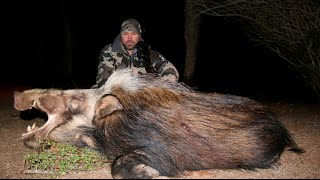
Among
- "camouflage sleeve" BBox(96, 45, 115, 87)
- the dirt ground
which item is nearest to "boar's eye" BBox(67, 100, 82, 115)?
the dirt ground

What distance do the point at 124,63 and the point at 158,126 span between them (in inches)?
88.0

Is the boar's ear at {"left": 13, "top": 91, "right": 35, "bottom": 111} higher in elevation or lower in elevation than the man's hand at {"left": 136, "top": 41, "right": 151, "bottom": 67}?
lower

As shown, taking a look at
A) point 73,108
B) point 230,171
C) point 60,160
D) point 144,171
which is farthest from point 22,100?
point 230,171

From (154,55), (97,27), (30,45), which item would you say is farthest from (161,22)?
(154,55)

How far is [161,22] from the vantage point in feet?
101

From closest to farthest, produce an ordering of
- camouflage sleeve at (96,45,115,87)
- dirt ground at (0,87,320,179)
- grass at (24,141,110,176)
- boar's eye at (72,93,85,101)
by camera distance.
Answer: dirt ground at (0,87,320,179) < grass at (24,141,110,176) < boar's eye at (72,93,85,101) < camouflage sleeve at (96,45,115,87)

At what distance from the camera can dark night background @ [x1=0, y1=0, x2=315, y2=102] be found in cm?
1809

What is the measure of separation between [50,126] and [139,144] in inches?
34.1

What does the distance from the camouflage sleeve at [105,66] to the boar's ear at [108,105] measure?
1.69 meters

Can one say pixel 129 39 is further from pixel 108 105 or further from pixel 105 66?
pixel 108 105

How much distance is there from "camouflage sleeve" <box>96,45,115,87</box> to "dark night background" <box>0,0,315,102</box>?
912 centimetres

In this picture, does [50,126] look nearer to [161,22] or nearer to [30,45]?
[161,22]

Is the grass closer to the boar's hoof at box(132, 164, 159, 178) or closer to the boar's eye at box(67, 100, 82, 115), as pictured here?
the boar's eye at box(67, 100, 82, 115)

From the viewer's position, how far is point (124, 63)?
5.87 m
